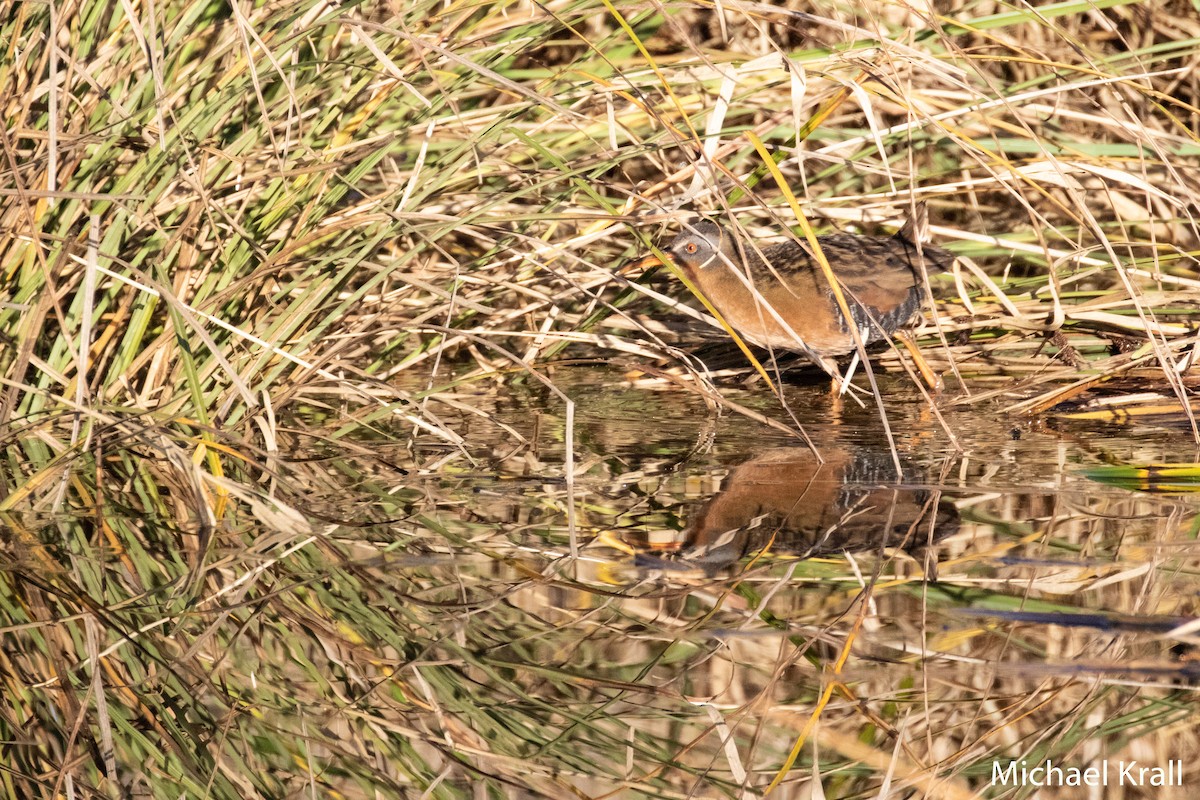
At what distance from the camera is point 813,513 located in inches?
116

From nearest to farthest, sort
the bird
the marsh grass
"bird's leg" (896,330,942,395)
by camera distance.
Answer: the marsh grass < the bird < "bird's leg" (896,330,942,395)

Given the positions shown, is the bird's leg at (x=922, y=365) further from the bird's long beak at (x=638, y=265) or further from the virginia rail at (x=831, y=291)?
the bird's long beak at (x=638, y=265)

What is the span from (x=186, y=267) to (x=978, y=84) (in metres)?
2.85

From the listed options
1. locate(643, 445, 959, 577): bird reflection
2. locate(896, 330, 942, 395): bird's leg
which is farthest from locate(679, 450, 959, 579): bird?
locate(896, 330, 942, 395): bird's leg

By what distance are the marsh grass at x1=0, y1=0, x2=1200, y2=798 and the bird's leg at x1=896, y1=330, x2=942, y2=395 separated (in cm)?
13

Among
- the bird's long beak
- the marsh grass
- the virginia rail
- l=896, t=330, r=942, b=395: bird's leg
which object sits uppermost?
the marsh grass

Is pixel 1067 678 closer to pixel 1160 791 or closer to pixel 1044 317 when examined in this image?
pixel 1160 791

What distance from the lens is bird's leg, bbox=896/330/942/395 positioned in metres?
4.29

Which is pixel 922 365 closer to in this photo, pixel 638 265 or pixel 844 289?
pixel 844 289

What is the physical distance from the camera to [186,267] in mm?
3611

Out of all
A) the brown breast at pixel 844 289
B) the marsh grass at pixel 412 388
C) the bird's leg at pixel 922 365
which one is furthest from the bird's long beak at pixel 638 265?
the bird's leg at pixel 922 365

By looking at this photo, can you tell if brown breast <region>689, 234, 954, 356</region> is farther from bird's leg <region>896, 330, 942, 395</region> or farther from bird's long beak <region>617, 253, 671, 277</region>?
bird's long beak <region>617, 253, 671, 277</region>

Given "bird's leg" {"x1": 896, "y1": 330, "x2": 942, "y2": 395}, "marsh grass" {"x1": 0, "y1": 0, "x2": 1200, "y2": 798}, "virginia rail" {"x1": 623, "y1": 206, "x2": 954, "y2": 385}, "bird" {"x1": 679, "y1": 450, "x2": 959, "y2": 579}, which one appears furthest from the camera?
"virginia rail" {"x1": 623, "y1": 206, "x2": 954, "y2": 385}

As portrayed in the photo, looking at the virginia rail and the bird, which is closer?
the bird
